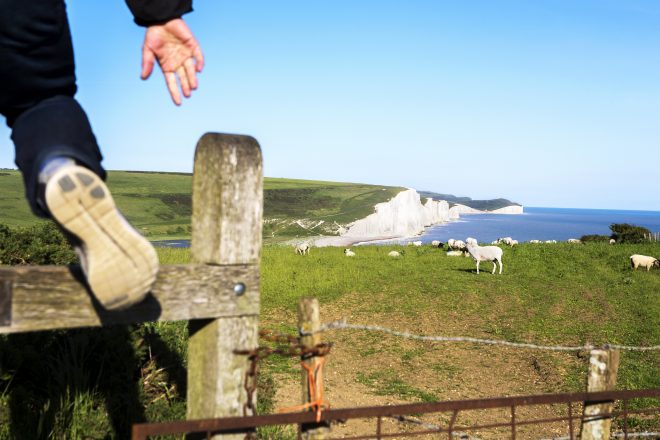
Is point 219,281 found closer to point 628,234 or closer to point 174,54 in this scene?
point 174,54

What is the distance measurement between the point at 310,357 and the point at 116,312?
1041 millimetres

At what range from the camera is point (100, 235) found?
61.3 inches

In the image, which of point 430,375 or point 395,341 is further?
point 395,341

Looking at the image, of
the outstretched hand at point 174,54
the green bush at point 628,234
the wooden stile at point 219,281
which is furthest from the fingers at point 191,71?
the green bush at point 628,234

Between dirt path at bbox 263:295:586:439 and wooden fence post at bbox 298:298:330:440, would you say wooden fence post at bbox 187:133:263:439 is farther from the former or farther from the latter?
dirt path at bbox 263:295:586:439

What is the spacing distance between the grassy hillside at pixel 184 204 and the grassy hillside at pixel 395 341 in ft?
221

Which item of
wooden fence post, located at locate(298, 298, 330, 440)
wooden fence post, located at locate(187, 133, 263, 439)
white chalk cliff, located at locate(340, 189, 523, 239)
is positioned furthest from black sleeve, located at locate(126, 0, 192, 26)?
white chalk cliff, located at locate(340, 189, 523, 239)

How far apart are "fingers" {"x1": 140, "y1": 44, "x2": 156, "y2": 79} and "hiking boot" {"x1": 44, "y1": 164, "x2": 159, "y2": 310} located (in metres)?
0.52

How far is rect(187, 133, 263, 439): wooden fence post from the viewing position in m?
2.19

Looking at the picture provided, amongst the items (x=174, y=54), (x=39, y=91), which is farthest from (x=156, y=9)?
(x=39, y=91)

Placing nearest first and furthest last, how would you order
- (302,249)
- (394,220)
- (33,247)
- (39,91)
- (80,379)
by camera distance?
(39,91)
(80,379)
(33,247)
(302,249)
(394,220)

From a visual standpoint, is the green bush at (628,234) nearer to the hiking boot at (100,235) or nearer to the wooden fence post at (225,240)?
the wooden fence post at (225,240)

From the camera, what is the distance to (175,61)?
6.54 ft

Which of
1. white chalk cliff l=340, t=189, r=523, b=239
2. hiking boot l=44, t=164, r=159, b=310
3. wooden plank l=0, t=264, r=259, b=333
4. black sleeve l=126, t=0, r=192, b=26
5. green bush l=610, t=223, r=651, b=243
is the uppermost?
black sleeve l=126, t=0, r=192, b=26
